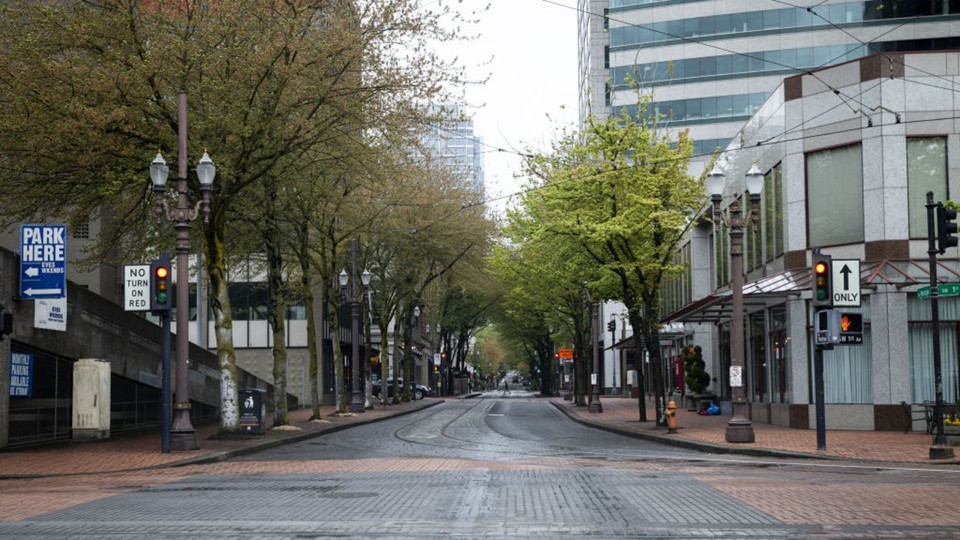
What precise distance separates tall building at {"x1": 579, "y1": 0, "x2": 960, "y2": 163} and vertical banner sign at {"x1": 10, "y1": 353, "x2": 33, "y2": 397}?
160 feet

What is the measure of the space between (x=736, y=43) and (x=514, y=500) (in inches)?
2489

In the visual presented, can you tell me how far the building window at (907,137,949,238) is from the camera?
2856 centimetres

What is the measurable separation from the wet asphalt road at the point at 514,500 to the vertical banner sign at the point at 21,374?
5.50 m

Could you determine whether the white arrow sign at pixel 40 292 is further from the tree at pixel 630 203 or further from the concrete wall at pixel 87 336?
the tree at pixel 630 203

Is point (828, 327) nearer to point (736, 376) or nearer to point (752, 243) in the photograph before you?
point (736, 376)

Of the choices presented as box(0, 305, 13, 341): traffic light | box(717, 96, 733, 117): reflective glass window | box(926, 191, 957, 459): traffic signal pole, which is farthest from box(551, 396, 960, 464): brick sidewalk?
box(717, 96, 733, 117): reflective glass window

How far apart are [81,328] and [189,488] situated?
12.1 meters

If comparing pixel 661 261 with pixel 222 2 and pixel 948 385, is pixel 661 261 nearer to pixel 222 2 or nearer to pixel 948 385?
pixel 948 385

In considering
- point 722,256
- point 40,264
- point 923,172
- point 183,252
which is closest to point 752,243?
point 722,256

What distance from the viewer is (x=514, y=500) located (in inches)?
536

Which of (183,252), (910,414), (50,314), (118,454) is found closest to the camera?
(118,454)

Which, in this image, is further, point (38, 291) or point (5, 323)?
point (38, 291)

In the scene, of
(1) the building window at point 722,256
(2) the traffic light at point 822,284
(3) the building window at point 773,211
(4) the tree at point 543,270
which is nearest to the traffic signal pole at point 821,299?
(2) the traffic light at point 822,284

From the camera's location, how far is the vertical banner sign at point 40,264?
22797 millimetres
